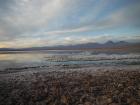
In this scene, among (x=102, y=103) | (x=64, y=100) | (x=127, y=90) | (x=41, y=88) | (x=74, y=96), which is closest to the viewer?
(x=102, y=103)

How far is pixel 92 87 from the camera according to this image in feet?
35.2

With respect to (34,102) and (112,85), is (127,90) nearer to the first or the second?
(112,85)

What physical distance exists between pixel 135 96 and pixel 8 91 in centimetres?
713

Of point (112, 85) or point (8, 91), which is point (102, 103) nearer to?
point (112, 85)

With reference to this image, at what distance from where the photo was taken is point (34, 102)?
828cm

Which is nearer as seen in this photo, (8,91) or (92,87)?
(8,91)

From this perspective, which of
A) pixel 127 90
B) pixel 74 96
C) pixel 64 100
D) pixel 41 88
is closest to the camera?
pixel 64 100

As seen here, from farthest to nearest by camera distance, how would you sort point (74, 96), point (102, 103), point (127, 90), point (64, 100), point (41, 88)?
1. point (41, 88)
2. point (127, 90)
3. point (74, 96)
4. point (64, 100)
5. point (102, 103)

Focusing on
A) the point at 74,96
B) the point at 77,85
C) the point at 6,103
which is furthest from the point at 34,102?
the point at 77,85

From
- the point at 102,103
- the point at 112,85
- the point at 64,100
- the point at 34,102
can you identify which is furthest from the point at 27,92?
the point at 112,85

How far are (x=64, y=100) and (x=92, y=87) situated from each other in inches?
114

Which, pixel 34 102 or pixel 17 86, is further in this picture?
pixel 17 86

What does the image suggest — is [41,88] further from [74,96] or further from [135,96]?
[135,96]

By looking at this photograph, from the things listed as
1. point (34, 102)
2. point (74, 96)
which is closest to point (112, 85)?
point (74, 96)
